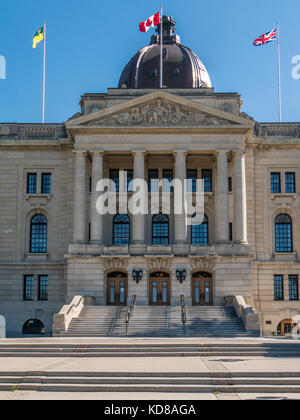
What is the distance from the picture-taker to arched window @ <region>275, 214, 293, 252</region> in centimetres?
4938

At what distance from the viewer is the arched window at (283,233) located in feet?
162

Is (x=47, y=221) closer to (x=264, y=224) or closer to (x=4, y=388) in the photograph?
(x=264, y=224)

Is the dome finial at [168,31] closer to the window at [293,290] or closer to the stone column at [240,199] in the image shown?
the stone column at [240,199]

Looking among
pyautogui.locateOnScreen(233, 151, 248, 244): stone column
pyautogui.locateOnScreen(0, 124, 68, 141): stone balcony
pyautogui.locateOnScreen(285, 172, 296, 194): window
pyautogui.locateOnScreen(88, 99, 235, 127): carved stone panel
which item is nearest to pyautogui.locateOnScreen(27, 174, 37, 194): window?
pyautogui.locateOnScreen(0, 124, 68, 141): stone balcony

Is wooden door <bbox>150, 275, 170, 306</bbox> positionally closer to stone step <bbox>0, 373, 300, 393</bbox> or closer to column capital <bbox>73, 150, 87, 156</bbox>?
column capital <bbox>73, 150, 87, 156</bbox>

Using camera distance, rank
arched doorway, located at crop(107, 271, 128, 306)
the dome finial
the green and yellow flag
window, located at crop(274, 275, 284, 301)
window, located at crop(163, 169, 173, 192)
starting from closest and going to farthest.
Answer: arched doorway, located at crop(107, 271, 128, 306), window, located at crop(274, 275, 284, 301), window, located at crop(163, 169, 173, 192), the green and yellow flag, the dome finial

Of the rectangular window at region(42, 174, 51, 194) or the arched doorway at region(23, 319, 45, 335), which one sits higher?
the rectangular window at region(42, 174, 51, 194)

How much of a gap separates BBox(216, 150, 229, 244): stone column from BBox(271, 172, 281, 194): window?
5.22 meters

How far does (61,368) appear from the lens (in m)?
23.4

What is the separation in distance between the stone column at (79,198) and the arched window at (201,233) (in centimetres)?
868

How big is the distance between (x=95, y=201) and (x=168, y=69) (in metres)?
18.1

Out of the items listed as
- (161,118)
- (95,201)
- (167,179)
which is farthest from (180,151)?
(95,201)

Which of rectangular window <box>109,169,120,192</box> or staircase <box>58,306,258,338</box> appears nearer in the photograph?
staircase <box>58,306,258,338</box>

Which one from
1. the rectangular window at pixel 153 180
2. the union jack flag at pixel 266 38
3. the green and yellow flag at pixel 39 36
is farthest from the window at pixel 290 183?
the green and yellow flag at pixel 39 36
